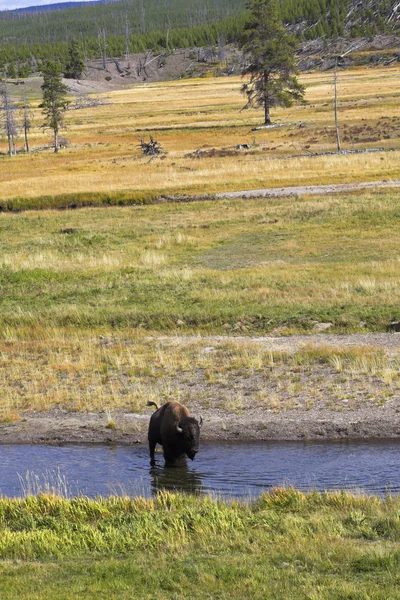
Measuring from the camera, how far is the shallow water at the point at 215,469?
13766mm

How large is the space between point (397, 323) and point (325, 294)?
3747 millimetres

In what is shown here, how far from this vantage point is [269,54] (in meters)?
94.7

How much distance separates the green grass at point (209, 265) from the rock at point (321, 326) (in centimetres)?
19

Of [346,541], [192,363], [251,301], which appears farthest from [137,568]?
[251,301]

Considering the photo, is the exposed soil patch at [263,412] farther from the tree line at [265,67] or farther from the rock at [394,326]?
the tree line at [265,67]

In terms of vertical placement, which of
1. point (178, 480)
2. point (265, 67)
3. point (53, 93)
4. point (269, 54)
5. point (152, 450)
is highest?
point (269, 54)

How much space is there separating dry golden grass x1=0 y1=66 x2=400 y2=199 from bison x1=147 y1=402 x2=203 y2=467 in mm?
39851

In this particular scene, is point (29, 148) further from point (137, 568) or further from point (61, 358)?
point (137, 568)

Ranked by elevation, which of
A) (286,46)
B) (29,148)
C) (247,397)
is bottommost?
(247,397)

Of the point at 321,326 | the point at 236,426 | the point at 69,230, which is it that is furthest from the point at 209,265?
the point at 236,426

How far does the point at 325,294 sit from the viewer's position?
85.8ft

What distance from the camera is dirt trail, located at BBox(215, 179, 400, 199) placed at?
4934 centimetres

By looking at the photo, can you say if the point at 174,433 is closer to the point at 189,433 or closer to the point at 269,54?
the point at 189,433

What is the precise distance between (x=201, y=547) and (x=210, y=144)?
73.0m
